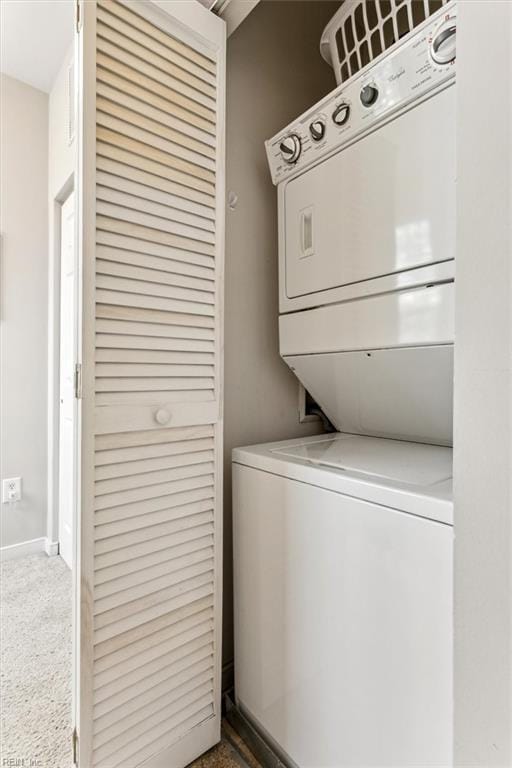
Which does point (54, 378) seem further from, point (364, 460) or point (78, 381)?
point (364, 460)

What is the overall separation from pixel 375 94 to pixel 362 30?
0.65m

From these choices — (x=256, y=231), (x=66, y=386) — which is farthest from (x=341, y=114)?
(x=66, y=386)

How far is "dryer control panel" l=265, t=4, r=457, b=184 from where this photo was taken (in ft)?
3.05

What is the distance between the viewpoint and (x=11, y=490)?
2578 mm

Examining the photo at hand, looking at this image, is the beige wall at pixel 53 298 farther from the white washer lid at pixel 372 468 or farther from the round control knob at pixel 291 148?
the white washer lid at pixel 372 468

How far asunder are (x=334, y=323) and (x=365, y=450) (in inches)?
17.0

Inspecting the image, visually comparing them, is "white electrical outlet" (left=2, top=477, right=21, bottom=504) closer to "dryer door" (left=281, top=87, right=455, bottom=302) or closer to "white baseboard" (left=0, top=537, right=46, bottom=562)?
"white baseboard" (left=0, top=537, right=46, bottom=562)

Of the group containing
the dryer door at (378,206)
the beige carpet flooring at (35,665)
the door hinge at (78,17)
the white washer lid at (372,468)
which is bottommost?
the beige carpet flooring at (35,665)

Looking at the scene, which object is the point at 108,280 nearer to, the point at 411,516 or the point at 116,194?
the point at 116,194

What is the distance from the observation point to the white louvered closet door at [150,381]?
3.32ft

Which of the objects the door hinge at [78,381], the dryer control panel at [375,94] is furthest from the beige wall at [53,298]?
the door hinge at [78,381]

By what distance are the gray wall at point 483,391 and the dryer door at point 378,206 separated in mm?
360

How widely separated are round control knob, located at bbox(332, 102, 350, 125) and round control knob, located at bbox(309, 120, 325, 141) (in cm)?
5

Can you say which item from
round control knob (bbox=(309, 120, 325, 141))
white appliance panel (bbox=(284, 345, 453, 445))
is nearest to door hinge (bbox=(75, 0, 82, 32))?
round control knob (bbox=(309, 120, 325, 141))
